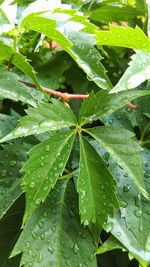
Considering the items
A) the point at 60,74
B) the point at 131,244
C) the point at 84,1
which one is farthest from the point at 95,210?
the point at 84,1

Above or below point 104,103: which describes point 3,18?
above

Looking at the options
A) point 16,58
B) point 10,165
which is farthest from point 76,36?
point 10,165

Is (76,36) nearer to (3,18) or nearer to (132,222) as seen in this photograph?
(3,18)

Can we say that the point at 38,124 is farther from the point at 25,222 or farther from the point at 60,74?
the point at 60,74

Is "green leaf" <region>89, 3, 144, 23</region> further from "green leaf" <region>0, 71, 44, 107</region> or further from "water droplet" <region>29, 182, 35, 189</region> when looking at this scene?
"water droplet" <region>29, 182, 35, 189</region>

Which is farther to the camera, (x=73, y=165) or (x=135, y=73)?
(x=73, y=165)

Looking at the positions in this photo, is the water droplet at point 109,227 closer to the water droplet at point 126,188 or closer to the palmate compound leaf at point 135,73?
the water droplet at point 126,188
